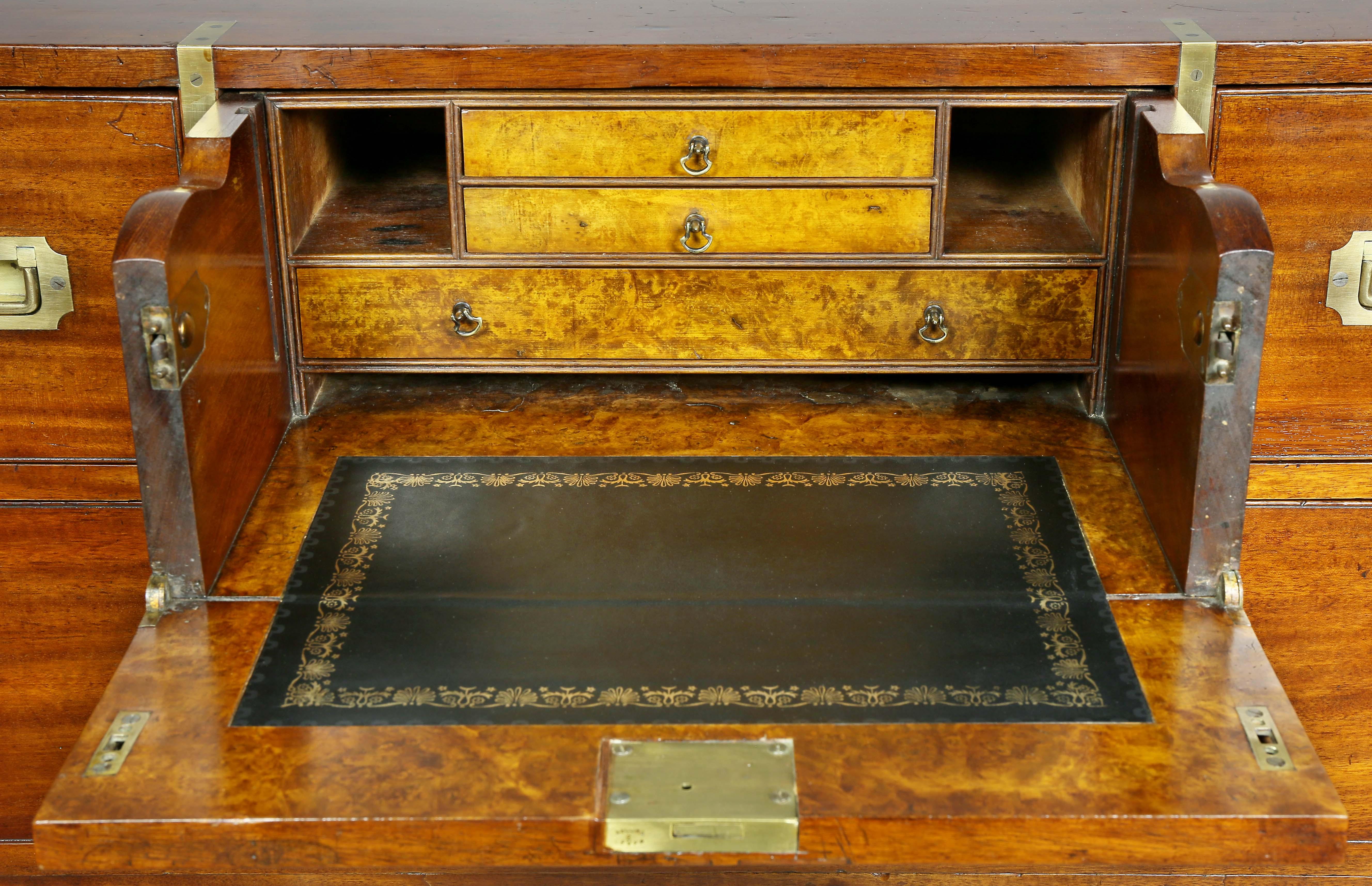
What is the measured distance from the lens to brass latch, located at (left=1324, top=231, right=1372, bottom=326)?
65.6 inches

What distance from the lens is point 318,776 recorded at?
114 centimetres

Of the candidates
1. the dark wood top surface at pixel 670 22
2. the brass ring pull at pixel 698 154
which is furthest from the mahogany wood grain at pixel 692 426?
the dark wood top surface at pixel 670 22

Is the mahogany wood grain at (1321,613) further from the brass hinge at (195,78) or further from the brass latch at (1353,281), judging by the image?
the brass hinge at (195,78)

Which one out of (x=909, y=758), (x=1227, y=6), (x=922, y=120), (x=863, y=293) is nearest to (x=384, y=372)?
(x=863, y=293)

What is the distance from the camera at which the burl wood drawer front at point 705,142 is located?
5.31 feet

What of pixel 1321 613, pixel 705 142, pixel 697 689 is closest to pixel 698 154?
pixel 705 142

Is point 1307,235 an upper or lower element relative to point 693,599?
upper

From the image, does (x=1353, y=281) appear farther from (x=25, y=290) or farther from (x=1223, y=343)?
(x=25, y=290)

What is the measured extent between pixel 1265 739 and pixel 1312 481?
0.74m

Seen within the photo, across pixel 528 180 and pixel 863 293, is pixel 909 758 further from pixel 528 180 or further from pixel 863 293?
pixel 528 180

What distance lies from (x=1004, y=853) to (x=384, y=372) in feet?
3.29

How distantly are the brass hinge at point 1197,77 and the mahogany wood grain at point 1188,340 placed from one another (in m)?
0.02

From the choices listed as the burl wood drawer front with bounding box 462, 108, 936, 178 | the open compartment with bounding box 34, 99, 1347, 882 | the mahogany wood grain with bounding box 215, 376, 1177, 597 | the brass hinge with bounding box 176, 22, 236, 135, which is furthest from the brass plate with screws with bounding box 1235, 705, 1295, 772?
the brass hinge with bounding box 176, 22, 236, 135

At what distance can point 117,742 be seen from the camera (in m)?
1.18
